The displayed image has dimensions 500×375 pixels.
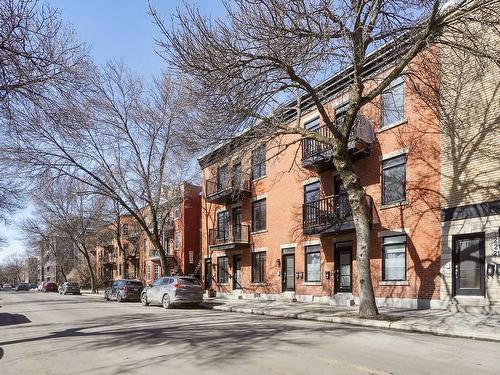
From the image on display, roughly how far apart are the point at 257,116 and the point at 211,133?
71.0 inches

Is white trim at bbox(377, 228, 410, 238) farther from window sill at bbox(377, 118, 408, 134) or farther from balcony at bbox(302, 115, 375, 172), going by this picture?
window sill at bbox(377, 118, 408, 134)

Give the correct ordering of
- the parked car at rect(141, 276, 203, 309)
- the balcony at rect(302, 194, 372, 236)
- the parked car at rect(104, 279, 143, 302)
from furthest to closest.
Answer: the parked car at rect(104, 279, 143, 302) < the parked car at rect(141, 276, 203, 309) < the balcony at rect(302, 194, 372, 236)

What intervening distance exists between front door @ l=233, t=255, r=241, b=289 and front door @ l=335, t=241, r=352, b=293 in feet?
31.8

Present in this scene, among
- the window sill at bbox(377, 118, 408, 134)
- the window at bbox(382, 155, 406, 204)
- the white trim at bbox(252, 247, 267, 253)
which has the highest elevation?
the window sill at bbox(377, 118, 408, 134)

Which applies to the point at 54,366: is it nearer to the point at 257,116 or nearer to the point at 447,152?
the point at 257,116

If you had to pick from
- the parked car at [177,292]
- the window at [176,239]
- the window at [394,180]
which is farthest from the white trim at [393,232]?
the window at [176,239]

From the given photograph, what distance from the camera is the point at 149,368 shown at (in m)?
8.41

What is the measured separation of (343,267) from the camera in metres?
23.1

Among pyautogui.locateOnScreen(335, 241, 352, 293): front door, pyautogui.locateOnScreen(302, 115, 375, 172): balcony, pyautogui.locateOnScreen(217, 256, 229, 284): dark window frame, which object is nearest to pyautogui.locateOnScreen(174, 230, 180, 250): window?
pyautogui.locateOnScreen(217, 256, 229, 284): dark window frame

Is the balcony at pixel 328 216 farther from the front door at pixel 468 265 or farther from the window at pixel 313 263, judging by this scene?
the front door at pixel 468 265

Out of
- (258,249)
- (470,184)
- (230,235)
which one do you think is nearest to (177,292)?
(258,249)

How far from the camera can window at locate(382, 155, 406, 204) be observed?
794 inches

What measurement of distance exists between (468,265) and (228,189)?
15890mm

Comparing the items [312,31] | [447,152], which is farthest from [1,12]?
[447,152]
